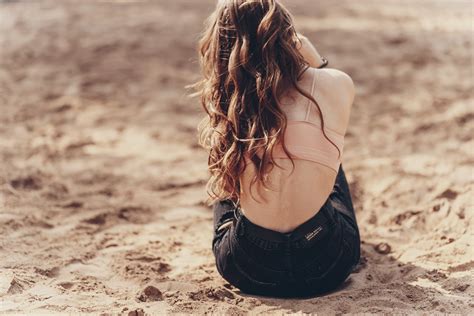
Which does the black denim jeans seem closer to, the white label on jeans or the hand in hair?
the white label on jeans

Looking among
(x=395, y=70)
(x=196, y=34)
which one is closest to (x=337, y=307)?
(x=395, y=70)

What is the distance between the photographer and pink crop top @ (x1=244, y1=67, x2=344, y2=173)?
2.66m

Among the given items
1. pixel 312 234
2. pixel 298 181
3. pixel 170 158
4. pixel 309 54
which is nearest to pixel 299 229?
pixel 312 234

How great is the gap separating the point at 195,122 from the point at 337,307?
2877 mm

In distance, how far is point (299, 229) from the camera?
2.73 m

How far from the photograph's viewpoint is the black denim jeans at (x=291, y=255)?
2.74 m

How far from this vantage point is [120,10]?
7.76m

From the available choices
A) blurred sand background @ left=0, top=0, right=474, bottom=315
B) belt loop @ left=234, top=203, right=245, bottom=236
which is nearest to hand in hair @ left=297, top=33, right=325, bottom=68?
belt loop @ left=234, top=203, right=245, bottom=236

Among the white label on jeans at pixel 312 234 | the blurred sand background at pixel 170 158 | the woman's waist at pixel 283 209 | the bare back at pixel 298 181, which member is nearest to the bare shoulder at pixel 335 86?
the bare back at pixel 298 181

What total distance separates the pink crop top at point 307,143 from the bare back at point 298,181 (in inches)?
0.7

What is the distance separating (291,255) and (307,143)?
449mm

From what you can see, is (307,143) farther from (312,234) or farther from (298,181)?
(312,234)

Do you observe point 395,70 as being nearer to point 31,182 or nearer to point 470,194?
point 470,194

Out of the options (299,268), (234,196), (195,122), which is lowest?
(195,122)
